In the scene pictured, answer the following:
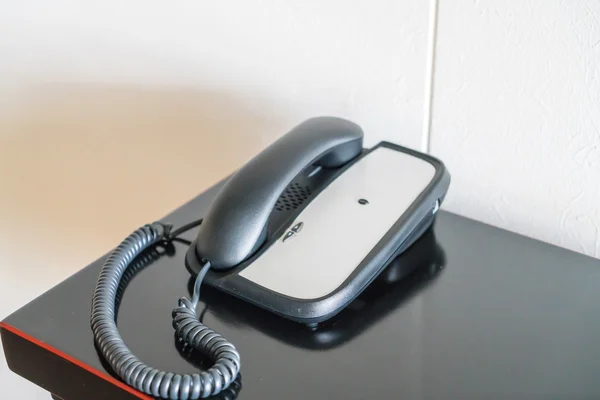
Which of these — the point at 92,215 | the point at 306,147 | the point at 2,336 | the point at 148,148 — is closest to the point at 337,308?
the point at 306,147

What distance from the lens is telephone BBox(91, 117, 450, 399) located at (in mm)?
542

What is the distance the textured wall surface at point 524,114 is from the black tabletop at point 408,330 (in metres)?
0.08

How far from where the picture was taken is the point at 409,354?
1.82 ft

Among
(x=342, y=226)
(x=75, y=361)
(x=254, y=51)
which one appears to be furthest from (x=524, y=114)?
(x=75, y=361)

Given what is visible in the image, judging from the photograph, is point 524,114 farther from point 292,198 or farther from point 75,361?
point 75,361

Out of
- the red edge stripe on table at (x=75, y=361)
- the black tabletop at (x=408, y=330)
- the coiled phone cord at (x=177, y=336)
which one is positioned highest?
the coiled phone cord at (x=177, y=336)

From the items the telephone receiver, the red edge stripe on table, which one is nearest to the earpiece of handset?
the telephone receiver

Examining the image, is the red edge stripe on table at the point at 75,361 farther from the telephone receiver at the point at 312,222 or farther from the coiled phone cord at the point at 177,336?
the telephone receiver at the point at 312,222

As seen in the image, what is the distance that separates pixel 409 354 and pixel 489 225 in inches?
9.3

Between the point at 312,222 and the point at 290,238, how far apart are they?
31 millimetres

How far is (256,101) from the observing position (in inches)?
35.9

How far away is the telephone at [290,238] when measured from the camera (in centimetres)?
54

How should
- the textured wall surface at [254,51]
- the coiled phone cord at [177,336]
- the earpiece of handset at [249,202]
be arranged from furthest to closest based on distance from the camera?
the textured wall surface at [254,51] < the earpiece of handset at [249,202] < the coiled phone cord at [177,336]

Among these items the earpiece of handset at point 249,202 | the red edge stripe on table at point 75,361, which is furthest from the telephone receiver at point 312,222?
the red edge stripe on table at point 75,361
